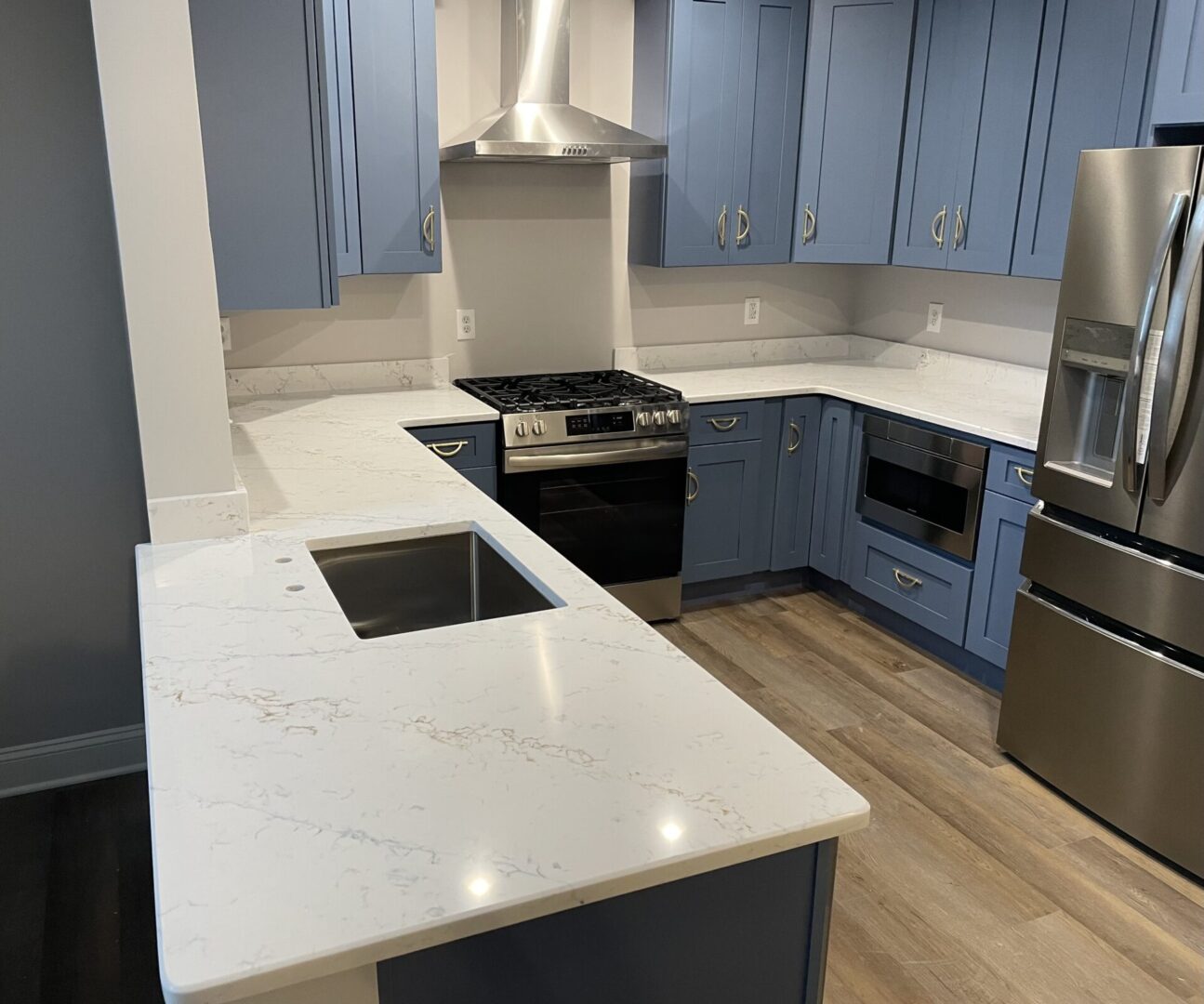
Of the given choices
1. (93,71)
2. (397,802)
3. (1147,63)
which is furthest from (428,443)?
(1147,63)

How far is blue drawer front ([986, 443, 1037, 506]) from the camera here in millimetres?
3096

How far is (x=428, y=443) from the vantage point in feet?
10.8

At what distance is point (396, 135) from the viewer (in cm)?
327

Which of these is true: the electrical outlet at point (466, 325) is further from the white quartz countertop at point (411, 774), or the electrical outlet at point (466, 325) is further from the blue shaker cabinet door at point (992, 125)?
the white quartz countertop at point (411, 774)

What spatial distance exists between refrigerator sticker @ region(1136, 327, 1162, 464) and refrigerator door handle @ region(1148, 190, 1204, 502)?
0.05ft

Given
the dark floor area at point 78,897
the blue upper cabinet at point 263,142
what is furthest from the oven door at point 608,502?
the dark floor area at point 78,897

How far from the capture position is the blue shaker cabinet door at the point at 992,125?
3.29m

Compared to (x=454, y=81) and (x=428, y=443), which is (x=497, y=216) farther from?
(x=428, y=443)

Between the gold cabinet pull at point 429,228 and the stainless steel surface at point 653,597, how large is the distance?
4.57ft

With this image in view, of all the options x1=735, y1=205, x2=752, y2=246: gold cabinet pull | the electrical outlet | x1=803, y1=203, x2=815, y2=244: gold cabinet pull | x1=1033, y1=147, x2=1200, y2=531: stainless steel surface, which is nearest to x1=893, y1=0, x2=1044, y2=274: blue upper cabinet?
x1=803, y1=203, x2=815, y2=244: gold cabinet pull

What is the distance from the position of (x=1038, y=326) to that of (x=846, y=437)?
811mm

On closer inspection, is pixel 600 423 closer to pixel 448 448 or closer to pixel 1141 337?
pixel 448 448

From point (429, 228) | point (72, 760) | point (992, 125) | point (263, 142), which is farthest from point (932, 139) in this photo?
point (72, 760)

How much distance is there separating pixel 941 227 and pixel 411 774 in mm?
3162
